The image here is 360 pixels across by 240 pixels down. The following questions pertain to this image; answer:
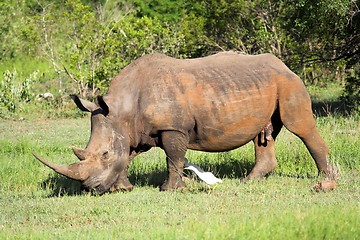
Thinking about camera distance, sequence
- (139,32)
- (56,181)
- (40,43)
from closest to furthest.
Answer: (56,181)
(139,32)
(40,43)

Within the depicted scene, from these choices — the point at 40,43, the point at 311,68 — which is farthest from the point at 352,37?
the point at 40,43

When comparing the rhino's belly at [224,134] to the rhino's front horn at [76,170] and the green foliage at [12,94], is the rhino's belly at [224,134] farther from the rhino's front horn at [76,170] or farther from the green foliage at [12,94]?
the green foliage at [12,94]

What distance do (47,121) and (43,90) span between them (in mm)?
3477

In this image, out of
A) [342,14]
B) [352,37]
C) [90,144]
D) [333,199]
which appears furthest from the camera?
[352,37]

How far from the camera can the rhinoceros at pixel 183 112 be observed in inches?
396

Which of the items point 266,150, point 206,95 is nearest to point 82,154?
point 206,95

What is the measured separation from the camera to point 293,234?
716 cm

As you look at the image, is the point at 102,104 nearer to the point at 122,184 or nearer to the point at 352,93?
the point at 122,184

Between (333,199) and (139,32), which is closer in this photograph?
(333,199)

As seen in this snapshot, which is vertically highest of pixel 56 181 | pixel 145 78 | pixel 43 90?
pixel 145 78

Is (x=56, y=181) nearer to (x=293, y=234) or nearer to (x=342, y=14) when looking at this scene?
(x=293, y=234)

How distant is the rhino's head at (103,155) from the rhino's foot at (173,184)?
0.46 m

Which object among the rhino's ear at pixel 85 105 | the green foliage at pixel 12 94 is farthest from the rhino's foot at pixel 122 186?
the green foliage at pixel 12 94

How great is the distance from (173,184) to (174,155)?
1.21ft
